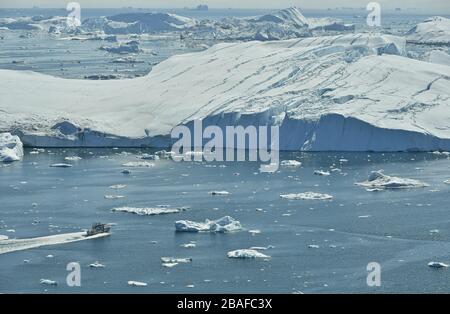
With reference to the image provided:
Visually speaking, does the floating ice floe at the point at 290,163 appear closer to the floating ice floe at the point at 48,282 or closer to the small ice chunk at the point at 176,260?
the small ice chunk at the point at 176,260

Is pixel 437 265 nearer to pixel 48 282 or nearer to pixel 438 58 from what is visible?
pixel 48 282

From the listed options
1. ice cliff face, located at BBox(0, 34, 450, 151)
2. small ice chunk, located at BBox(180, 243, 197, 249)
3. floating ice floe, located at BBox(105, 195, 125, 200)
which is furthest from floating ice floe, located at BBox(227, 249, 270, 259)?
ice cliff face, located at BBox(0, 34, 450, 151)

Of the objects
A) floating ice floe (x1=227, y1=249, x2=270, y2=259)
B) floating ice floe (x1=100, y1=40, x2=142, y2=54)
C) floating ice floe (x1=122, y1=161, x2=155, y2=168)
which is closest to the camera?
floating ice floe (x1=227, y1=249, x2=270, y2=259)

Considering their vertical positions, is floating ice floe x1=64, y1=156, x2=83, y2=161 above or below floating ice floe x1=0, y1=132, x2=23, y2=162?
below

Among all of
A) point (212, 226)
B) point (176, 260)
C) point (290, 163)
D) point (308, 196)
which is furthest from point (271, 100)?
point (176, 260)

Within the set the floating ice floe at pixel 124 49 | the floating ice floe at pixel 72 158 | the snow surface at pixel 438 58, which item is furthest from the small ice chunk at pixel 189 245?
the floating ice floe at pixel 124 49

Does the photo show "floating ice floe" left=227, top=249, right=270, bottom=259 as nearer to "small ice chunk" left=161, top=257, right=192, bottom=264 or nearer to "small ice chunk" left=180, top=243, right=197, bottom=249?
"small ice chunk" left=161, top=257, right=192, bottom=264
